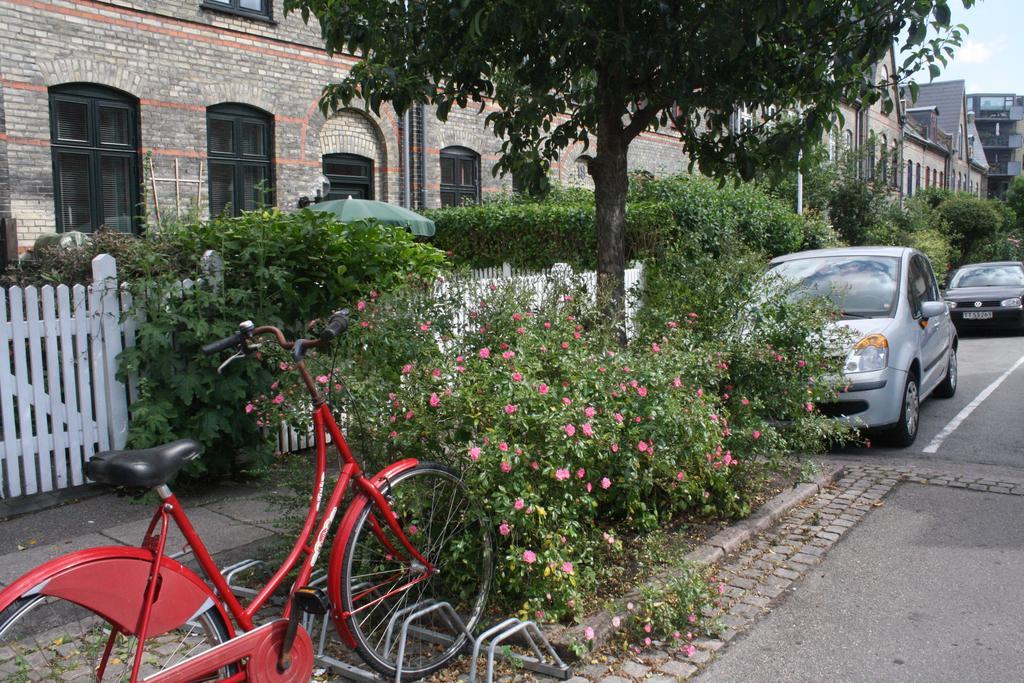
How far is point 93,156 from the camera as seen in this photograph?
12.8 meters

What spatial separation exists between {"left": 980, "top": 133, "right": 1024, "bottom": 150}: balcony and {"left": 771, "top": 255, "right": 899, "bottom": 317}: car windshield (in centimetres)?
12934

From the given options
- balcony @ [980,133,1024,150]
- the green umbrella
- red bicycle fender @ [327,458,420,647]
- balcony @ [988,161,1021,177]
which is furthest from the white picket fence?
balcony @ [980,133,1024,150]

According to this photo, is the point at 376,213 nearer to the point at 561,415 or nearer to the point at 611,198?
the point at 611,198

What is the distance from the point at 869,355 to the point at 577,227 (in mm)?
7599

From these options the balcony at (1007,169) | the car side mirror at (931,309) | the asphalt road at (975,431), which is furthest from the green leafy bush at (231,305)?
the balcony at (1007,169)

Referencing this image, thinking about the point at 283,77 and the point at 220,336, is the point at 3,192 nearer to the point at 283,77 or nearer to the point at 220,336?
the point at 283,77

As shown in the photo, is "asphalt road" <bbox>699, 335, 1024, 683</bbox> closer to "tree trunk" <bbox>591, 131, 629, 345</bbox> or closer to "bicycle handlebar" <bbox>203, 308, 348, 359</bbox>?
"bicycle handlebar" <bbox>203, 308, 348, 359</bbox>

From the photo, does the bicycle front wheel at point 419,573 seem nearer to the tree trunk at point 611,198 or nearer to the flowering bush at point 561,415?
the flowering bush at point 561,415

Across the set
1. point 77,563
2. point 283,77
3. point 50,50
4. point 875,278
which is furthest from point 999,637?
point 283,77

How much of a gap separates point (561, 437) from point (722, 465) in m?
1.74

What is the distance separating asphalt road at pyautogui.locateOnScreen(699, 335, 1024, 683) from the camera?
399 cm

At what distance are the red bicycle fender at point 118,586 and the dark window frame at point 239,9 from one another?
12.9 metres

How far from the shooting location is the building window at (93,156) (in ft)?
40.9

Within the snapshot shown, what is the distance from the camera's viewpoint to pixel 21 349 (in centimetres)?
Answer: 605
